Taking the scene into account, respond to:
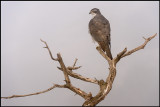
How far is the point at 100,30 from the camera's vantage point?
9172 mm

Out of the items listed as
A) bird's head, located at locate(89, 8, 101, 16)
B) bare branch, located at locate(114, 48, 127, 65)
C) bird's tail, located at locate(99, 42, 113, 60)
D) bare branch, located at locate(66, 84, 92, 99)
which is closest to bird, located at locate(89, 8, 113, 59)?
bird's tail, located at locate(99, 42, 113, 60)

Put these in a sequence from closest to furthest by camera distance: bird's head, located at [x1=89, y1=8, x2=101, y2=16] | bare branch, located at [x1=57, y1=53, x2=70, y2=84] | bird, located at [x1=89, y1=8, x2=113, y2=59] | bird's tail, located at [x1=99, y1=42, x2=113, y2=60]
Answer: bare branch, located at [x1=57, y1=53, x2=70, y2=84]
bird's tail, located at [x1=99, y1=42, x2=113, y2=60]
bird, located at [x1=89, y1=8, x2=113, y2=59]
bird's head, located at [x1=89, y1=8, x2=101, y2=16]

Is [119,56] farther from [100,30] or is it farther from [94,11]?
[94,11]

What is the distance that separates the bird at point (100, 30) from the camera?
8.84 metres

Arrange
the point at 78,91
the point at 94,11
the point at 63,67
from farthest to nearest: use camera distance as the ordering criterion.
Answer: the point at 94,11 < the point at 78,91 < the point at 63,67

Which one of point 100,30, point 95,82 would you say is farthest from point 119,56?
point 100,30

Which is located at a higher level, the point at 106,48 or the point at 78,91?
the point at 106,48

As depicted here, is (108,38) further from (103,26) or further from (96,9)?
(96,9)

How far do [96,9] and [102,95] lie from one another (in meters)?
5.09

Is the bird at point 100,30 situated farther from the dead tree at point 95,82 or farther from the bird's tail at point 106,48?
the dead tree at point 95,82

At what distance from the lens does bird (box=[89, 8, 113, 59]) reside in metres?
8.84

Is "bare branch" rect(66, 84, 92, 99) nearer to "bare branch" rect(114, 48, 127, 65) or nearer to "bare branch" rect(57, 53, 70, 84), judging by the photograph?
"bare branch" rect(57, 53, 70, 84)

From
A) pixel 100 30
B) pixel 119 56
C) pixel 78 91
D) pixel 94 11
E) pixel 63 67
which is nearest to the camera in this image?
pixel 63 67

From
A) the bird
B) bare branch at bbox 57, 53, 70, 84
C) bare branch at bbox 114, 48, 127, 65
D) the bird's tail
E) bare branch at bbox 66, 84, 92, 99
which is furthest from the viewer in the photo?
the bird
